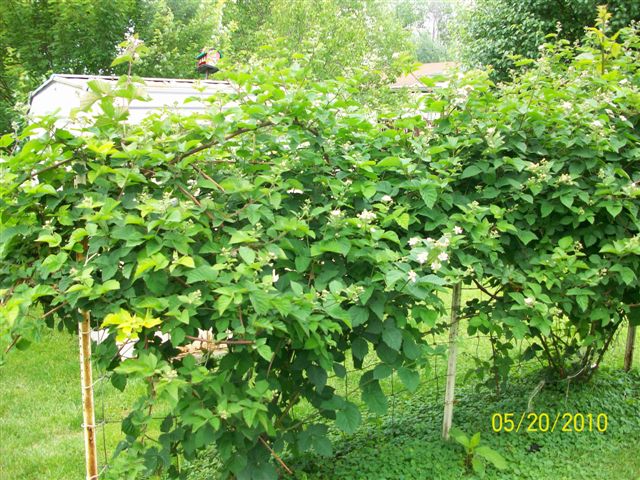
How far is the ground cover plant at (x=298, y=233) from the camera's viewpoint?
2.01 meters

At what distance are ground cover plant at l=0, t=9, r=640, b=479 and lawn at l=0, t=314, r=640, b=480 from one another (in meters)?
0.62

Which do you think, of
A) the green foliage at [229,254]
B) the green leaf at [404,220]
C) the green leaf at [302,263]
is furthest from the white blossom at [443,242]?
the green leaf at [302,263]

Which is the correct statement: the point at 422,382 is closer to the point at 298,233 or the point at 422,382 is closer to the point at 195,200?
the point at 298,233

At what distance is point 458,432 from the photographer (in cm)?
300

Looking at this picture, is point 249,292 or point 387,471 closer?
point 249,292

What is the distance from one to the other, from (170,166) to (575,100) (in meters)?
2.01

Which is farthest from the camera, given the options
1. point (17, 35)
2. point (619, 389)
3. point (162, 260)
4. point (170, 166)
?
point (17, 35)

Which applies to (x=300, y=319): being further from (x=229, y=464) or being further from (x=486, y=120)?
(x=486, y=120)

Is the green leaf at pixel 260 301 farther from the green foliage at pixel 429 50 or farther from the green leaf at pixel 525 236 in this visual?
the green foliage at pixel 429 50

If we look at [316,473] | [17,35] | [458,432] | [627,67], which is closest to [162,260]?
[316,473]
